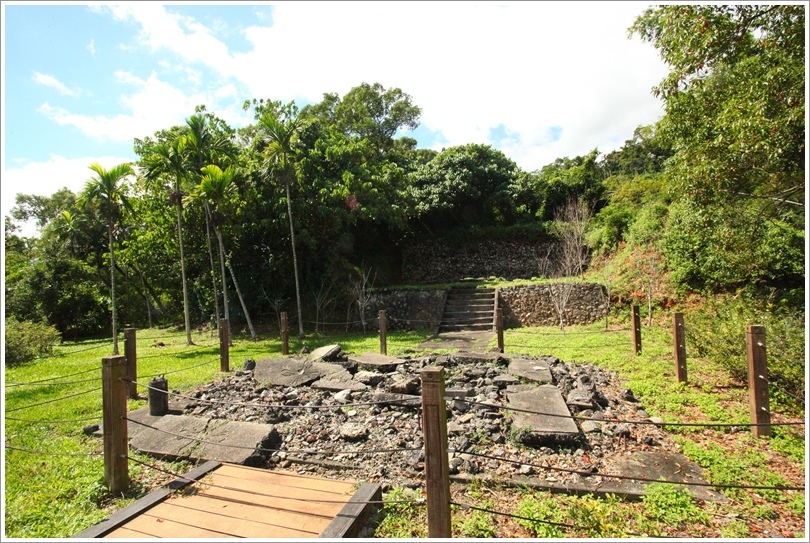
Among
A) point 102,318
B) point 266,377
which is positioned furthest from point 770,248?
point 102,318

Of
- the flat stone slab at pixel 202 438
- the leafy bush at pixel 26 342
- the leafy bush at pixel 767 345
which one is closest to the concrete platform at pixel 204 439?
the flat stone slab at pixel 202 438

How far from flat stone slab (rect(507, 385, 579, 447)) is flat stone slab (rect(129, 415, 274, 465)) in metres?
2.59

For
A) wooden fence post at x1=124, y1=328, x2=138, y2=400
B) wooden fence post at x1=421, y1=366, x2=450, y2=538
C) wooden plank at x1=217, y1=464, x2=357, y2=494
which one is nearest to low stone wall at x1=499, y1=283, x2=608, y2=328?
wooden fence post at x1=124, y1=328, x2=138, y2=400

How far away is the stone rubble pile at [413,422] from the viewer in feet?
12.8

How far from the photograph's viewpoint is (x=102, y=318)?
18.8 m

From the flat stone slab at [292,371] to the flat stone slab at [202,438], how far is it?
173 centimetres

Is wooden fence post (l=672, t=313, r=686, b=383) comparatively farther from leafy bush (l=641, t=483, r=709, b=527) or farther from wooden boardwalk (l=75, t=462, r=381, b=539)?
wooden boardwalk (l=75, t=462, r=381, b=539)

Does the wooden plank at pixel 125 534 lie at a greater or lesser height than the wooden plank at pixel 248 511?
greater

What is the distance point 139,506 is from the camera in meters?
3.21

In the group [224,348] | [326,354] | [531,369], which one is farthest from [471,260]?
[224,348]

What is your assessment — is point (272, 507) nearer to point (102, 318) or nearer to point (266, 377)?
point (266, 377)

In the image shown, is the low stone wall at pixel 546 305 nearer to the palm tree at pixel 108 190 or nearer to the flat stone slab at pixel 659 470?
the flat stone slab at pixel 659 470

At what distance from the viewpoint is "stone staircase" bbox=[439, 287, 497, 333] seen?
43.1 ft

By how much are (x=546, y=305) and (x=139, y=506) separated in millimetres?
12254
